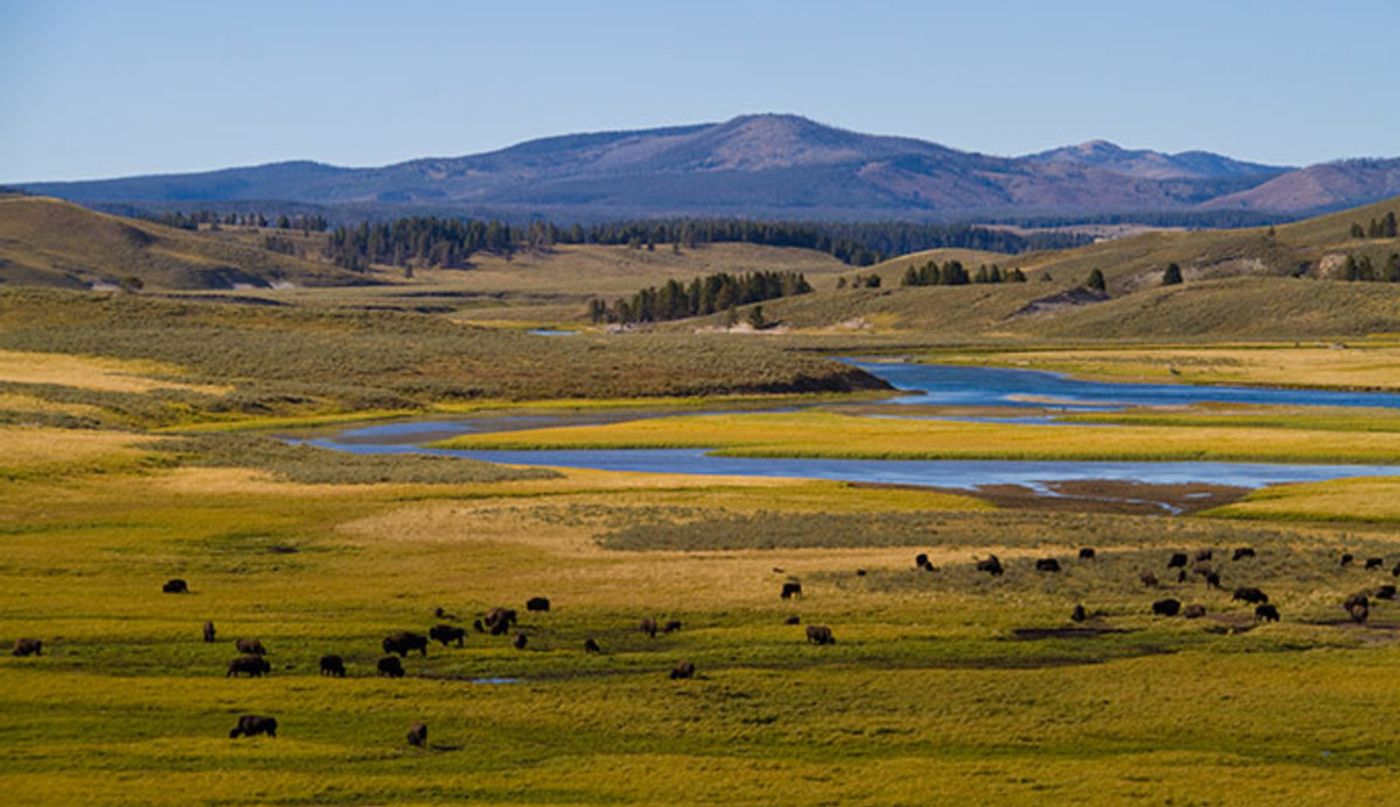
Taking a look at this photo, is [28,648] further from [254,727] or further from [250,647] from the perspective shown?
[254,727]

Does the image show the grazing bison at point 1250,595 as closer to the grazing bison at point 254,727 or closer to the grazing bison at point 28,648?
the grazing bison at point 254,727

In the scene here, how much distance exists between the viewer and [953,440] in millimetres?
90625

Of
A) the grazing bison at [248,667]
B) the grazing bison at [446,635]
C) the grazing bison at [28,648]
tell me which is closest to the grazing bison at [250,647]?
the grazing bison at [248,667]

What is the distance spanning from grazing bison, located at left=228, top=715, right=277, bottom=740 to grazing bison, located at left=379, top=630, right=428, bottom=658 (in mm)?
6511

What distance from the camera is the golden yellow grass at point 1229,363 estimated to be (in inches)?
5497

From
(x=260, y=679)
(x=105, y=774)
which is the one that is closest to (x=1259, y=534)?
(x=260, y=679)

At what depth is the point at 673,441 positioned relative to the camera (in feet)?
307

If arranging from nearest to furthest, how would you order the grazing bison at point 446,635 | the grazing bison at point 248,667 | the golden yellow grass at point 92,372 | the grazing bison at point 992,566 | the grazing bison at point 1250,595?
the grazing bison at point 248,667 → the grazing bison at point 446,635 → the grazing bison at point 1250,595 → the grazing bison at point 992,566 → the golden yellow grass at point 92,372

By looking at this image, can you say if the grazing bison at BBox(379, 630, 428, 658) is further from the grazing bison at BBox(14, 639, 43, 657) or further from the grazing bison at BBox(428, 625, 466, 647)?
the grazing bison at BBox(14, 639, 43, 657)

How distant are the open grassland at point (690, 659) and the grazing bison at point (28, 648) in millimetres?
1086

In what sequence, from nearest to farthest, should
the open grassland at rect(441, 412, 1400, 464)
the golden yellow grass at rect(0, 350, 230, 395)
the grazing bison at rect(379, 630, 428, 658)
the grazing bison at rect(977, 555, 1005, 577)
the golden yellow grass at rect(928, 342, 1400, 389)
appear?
the grazing bison at rect(379, 630, 428, 658) < the grazing bison at rect(977, 555, 1005, 577) < the open grassland at rect(441, 412, 1400, 464) < the golden yellow grass at rect(0, 350, 230, 395) < the golden yellow grass at rect(928, 342, 1400, 389)

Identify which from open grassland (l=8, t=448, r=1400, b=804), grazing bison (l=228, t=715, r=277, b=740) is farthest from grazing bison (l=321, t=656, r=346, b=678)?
grazing bison (l=228, t=715, r=277, b=740)

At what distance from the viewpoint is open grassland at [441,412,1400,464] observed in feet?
275

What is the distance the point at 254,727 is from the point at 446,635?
27.6ft
